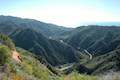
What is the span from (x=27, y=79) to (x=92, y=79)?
277 cm

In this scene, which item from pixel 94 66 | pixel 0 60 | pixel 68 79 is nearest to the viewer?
pixel 68 79

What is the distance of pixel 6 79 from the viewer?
10.7m

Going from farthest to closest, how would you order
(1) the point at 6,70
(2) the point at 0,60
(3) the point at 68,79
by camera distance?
(2) the point at 0,60, (1) the point at 6,70, (3) the point at 68,79

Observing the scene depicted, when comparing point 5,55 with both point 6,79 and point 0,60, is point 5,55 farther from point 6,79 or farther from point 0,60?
point 6,79

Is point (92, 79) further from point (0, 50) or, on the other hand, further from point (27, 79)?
point (0, 50)

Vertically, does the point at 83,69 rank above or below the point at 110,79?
below

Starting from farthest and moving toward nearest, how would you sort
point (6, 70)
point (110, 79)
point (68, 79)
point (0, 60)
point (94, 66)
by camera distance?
point (94, 66), point (0, 60), point (6, 70), point (68, 79), point (110, 79)


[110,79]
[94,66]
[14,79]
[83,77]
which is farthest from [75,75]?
[94,66]

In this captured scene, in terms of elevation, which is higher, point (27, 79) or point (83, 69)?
point (27, 79)

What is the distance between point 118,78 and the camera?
1039 cm

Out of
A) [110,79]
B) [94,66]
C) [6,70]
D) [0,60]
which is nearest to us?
[110,79]

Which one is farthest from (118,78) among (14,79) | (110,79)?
(14,79)

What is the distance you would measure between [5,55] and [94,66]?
17358cm

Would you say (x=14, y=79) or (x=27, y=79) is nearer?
(x=14, y=79)
